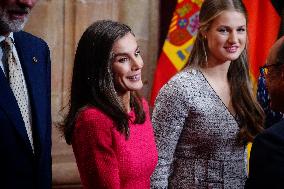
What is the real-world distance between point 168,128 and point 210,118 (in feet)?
0.60

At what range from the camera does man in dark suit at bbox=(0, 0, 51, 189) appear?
207 cm

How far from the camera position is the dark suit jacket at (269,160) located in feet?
5.57

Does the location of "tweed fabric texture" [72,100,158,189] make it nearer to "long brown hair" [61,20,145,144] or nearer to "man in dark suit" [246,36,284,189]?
"long brown hair" [61,20,145,144]

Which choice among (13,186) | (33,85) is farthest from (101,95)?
(13,186)

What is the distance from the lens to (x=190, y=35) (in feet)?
12.2

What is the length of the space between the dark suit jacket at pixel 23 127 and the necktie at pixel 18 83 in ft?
0.06

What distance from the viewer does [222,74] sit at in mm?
2768

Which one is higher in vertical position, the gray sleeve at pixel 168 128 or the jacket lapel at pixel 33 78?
the jacket lapel at pixel 33 78

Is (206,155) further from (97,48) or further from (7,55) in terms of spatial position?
(7,55)

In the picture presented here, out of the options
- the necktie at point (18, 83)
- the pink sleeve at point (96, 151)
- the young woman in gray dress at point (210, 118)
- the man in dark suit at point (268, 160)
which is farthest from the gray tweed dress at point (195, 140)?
the man in dark suit at point (268, 160)

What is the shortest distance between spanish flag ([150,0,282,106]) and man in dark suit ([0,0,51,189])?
1.47 m

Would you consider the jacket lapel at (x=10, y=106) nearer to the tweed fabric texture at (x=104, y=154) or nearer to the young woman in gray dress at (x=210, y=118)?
the tweed fabric texture at (x=104, y=154)

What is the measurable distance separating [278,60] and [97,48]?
625 millimetres

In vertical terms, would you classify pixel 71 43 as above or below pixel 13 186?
above
